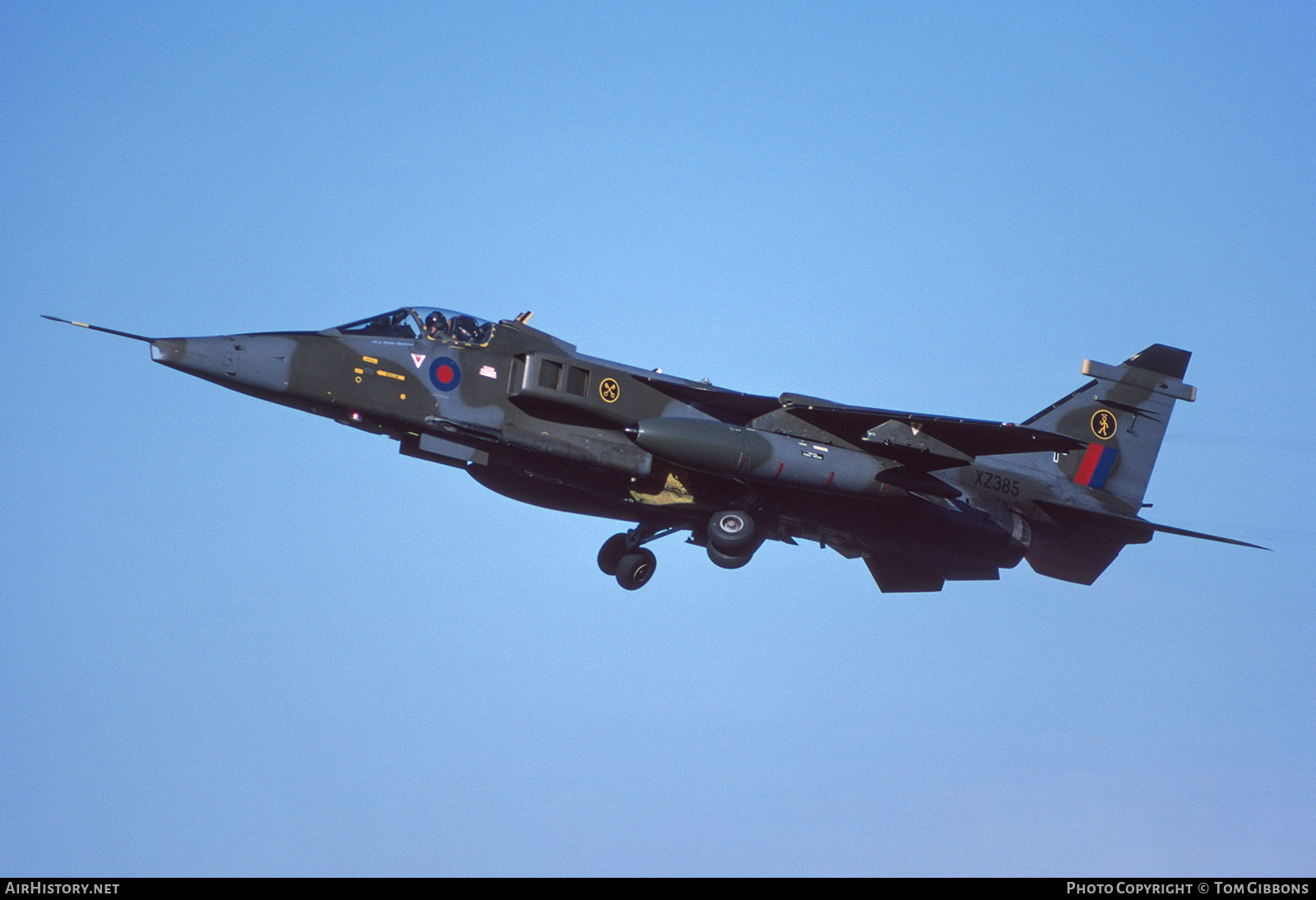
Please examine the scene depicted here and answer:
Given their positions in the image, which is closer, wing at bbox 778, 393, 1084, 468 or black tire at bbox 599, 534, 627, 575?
wing at bbox 778, 393, 1084, 468

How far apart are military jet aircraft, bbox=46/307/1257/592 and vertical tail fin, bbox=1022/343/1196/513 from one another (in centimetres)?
71

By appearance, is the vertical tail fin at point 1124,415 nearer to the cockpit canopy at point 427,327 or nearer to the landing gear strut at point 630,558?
the landing gear strut at point 630,558

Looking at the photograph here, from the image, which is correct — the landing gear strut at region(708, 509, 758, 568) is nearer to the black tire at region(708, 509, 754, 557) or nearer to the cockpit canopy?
the black tire at region(708, 509, 754, 557)

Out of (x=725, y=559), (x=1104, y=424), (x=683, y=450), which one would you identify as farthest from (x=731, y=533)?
(x=1104, y=424)

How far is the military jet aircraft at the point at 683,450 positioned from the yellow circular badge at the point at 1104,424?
98cm

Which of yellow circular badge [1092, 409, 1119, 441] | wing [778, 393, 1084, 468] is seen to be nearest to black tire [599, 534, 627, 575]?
wing [778, 393, 1084, 468]

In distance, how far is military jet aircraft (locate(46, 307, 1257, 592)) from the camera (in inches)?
677

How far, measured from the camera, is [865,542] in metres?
19.8

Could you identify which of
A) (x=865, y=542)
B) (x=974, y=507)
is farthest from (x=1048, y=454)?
(x=865, y=542)

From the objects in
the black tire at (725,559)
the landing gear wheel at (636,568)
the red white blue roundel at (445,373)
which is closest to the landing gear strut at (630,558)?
the landing gear wheel at (636,568)

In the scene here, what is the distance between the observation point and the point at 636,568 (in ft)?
66.5
